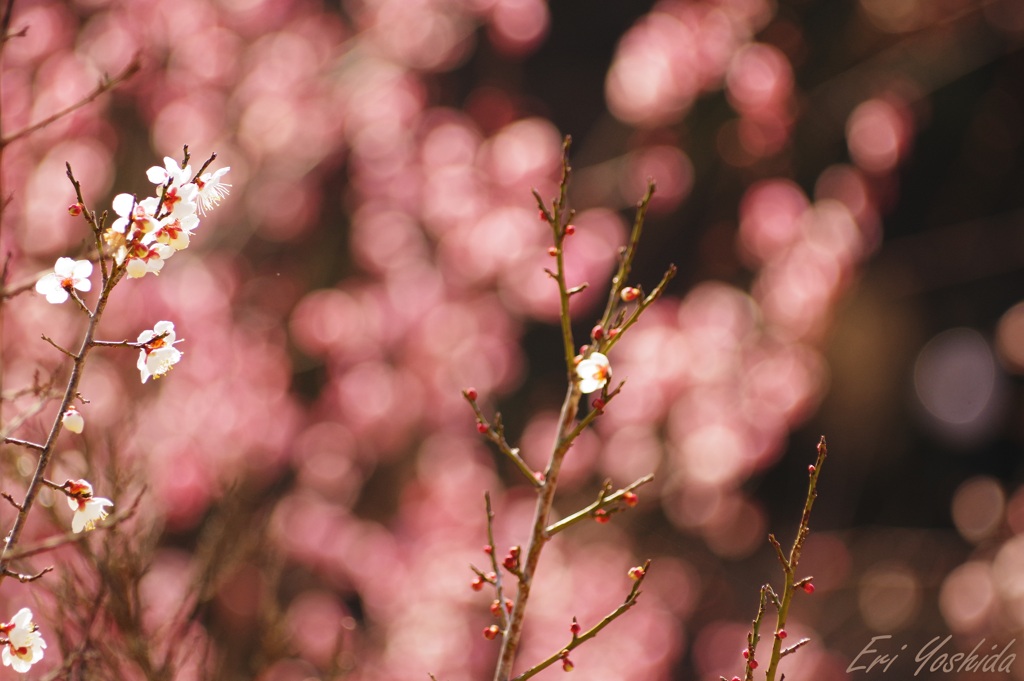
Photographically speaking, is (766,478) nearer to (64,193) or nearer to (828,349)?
(828,349)

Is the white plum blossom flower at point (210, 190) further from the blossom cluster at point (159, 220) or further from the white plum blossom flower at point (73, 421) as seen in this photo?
the white plum blossom flower at point (73, 421)

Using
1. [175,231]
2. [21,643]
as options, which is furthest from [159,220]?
[21,643]

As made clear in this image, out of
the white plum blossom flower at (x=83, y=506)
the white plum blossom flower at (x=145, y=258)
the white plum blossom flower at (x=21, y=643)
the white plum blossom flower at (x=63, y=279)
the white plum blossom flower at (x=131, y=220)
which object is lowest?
the white plum blossom flower at (x=21, y=643)

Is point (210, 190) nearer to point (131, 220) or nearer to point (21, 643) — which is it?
point (131, 220)

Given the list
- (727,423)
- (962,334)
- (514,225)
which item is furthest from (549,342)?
(962,334)

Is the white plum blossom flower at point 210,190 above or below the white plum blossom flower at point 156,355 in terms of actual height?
above

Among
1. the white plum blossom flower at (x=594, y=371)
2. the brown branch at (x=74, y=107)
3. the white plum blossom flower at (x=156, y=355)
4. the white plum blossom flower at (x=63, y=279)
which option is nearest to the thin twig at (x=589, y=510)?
the white plum blossom flower at (x=594, y=371)
